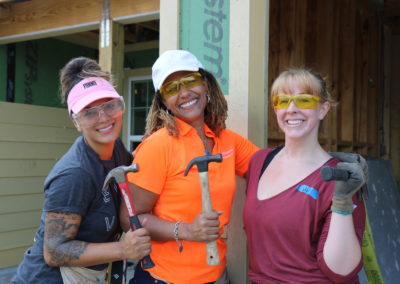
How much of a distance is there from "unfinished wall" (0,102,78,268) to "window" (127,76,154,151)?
4.21 ft

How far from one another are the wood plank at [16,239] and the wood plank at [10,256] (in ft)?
0.19

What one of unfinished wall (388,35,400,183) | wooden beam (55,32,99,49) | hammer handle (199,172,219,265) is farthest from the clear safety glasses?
unfinished wall (388,35,400,183)

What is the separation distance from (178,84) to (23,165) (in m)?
4.96

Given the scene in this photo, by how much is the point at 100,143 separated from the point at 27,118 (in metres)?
4.82

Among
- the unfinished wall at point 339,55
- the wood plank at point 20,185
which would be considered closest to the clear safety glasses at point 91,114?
the unfinished wall at point 339,55

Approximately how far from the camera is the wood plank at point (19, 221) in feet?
20.4

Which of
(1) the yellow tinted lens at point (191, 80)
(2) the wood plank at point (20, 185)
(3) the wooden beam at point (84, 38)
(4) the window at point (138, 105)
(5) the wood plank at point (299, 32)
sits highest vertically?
(3) the wooden beam at point (84, 38)

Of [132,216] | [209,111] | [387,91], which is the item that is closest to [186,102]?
[209,111]

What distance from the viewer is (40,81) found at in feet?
25.7

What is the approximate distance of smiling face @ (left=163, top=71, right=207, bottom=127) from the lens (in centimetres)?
231

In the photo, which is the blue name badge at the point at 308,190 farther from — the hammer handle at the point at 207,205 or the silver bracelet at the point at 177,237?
the silver bracelet at the point at 177,237

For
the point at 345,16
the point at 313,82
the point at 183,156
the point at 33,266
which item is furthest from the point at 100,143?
the point at 345,16

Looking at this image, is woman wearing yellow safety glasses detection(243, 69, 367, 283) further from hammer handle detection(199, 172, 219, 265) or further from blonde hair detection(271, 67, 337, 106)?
hammer handle detection(199, 172, 219, 265)

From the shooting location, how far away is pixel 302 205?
6.27ft
